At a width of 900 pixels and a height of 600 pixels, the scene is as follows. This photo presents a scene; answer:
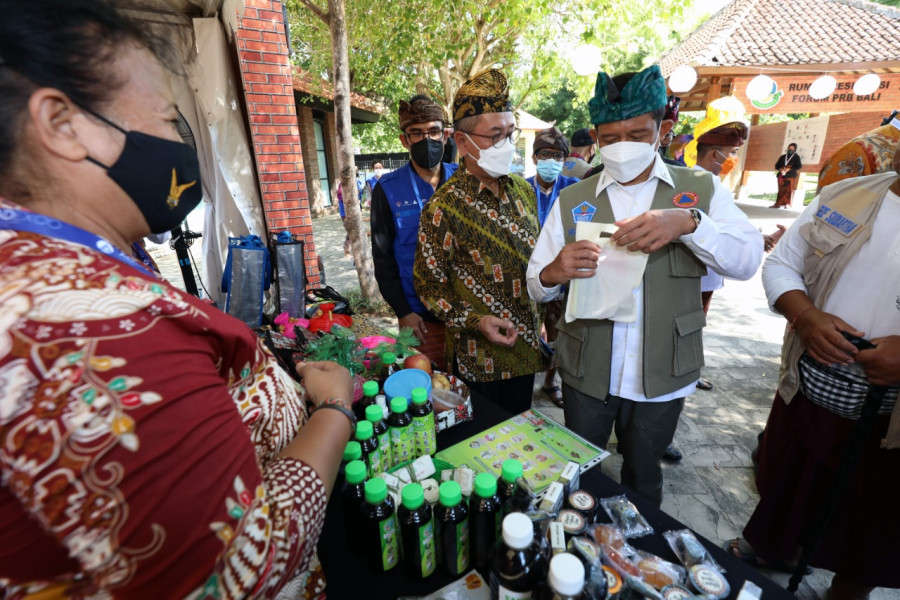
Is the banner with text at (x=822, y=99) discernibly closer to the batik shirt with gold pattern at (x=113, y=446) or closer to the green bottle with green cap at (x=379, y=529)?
the green bottle with green cap at (x=379, y=529)

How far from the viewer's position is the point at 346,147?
5383 millimetres

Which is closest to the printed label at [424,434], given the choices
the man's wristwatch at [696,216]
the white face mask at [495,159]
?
the man's wristwatch at [696,216]

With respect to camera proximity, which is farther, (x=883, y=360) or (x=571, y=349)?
(x=571, y=349)

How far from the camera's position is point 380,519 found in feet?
3.25

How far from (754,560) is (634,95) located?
232cm

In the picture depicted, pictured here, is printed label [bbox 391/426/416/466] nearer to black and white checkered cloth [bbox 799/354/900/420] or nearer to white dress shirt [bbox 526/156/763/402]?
white dress shirt [bbox 526/156/763/402]

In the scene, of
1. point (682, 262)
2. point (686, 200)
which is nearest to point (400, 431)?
point (682, 262)

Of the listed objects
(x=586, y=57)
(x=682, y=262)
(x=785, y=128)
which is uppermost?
(x=586, y=57)

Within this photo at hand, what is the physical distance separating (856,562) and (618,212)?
1730mm

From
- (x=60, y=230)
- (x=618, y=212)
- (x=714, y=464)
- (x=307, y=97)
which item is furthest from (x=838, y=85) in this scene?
(x=60, y=230)

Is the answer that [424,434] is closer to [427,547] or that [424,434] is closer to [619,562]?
[427,547]

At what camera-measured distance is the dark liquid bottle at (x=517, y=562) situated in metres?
0.81

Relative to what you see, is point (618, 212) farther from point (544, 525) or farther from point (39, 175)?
point (39, 175)

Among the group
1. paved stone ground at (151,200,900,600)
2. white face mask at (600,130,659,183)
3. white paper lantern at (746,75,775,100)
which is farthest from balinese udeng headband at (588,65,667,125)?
white paper lantern at (746,75,775,100)
